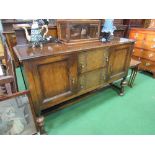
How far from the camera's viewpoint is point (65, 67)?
4.18ft

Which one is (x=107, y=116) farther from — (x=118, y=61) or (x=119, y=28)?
(x=119, y=28)

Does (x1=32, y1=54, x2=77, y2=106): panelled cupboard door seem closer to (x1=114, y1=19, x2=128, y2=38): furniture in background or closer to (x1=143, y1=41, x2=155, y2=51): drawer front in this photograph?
(x1=143, y1=41, x2=155, y2=51): drawer front

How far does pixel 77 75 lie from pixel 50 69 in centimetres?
34

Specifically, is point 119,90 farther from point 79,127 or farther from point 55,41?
point 55,41

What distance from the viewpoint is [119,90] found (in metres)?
2.22

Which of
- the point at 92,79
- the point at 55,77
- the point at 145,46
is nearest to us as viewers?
the point at 55,77

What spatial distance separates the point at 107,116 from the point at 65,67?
37.6 inches

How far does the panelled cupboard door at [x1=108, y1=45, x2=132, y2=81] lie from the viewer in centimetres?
165

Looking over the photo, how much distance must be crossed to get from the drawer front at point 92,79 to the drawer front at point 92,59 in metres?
0.07

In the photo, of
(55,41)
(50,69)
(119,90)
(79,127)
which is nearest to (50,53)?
(50,69)

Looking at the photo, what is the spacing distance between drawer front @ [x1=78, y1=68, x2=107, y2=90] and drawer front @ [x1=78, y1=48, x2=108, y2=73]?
0.07m

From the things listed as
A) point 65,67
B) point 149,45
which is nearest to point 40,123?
point 65,67

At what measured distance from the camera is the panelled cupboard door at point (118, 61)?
165 centimetres

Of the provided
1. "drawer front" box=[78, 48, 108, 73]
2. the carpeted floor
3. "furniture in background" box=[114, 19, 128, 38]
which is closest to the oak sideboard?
"drawer front" box=[78, 48, 108, 73]
